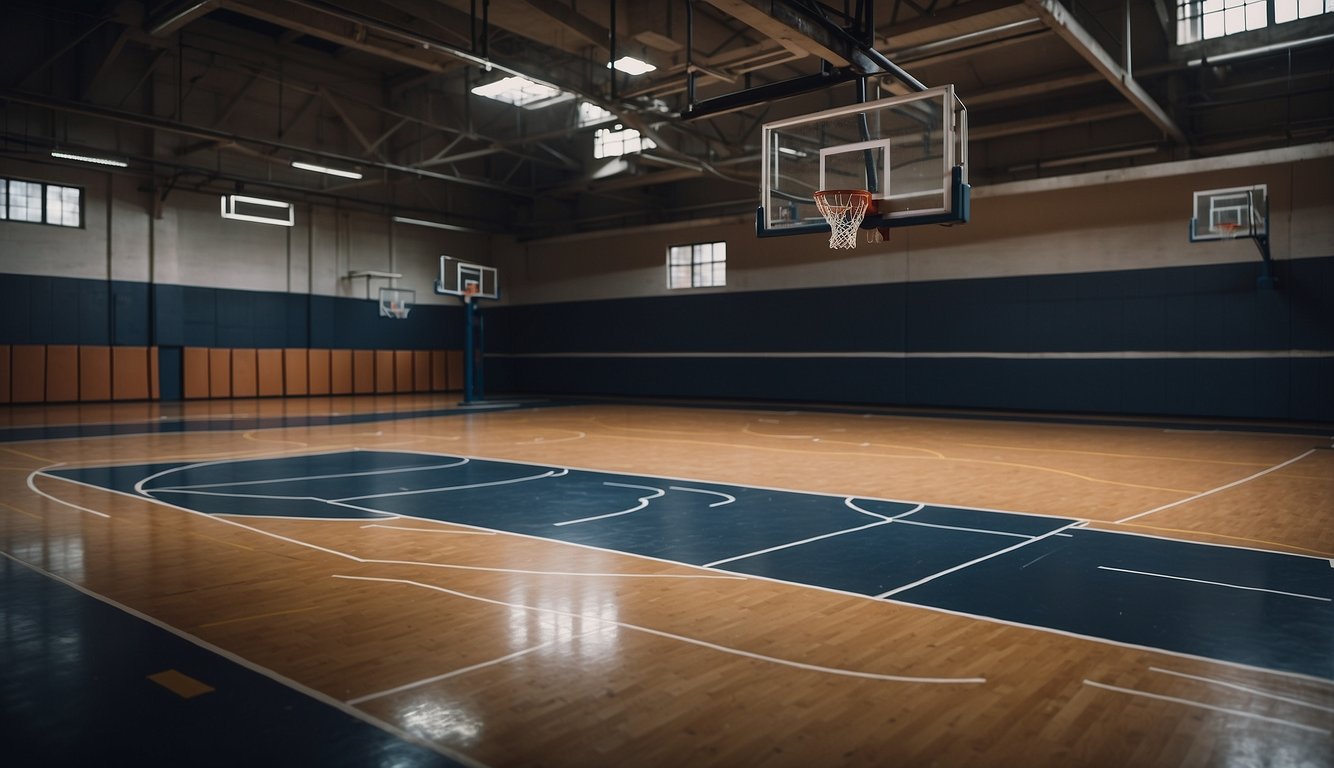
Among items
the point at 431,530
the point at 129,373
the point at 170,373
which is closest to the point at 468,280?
the point at 170,373

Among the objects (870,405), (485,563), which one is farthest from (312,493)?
(870,405)

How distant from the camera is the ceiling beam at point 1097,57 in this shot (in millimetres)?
11727

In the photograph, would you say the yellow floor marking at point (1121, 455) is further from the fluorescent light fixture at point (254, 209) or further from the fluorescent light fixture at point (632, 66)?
the fluorescent light fixture at point (254, 209)

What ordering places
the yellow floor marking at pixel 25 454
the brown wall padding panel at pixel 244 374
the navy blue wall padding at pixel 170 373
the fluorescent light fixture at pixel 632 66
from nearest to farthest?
the yellow floor marking at pixel 25 454 < the fluorescent light fixture at pixel 632 66 < the navy blue wall padding at pixel 170 373 < the brown wall padding panel at pixel 244 374

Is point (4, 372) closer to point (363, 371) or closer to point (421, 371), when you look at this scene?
point (363, 371)

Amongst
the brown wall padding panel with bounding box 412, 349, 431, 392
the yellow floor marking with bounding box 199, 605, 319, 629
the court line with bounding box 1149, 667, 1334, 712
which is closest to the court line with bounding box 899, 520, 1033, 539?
the court line with bounding box 1149, 667, 1334, 712

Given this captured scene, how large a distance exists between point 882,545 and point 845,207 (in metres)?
5.85

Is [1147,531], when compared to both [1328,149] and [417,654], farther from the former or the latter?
[1328,149]

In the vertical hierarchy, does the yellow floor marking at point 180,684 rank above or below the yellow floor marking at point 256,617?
below

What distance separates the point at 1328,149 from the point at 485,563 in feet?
57.4

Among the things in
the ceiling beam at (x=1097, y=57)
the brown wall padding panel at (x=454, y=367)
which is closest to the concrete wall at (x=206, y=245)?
the brown wall padding panel at (x=454, y=367)

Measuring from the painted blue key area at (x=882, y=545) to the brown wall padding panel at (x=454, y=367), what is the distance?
68.2 ft

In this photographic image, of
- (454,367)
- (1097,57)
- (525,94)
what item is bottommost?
(454,367)

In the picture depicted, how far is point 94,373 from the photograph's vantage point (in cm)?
2345
